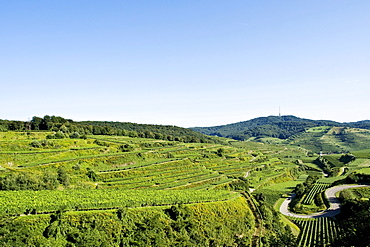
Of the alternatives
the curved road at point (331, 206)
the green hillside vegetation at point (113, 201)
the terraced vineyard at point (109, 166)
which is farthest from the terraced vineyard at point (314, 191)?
the green hillside vegetation at point (113, 201)

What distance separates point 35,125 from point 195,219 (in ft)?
366

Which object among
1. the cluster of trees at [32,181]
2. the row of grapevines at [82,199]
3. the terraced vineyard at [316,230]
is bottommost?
the terraced vineyard at [316,230]

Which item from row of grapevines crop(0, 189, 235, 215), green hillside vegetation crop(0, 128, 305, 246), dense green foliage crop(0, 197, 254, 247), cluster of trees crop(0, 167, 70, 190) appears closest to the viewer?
dense green foliage crop(0, 197, 254, 247)

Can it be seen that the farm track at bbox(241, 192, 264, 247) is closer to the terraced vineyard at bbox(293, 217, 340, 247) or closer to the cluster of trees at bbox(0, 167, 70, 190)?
the terraced vineyard at bbox(293, 217, 340, 247)

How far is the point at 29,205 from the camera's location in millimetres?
42906

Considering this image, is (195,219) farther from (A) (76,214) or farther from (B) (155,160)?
(B) (155,160)

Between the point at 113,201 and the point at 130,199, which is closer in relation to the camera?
the point at 113,201

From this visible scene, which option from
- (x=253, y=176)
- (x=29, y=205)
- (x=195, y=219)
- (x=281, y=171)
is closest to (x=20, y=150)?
(x=29, y=205)

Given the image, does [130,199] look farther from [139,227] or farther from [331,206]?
[331,206]

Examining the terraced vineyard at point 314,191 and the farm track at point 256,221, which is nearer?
the farm track at point 256,221

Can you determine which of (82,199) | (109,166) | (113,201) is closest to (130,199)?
(113,201)

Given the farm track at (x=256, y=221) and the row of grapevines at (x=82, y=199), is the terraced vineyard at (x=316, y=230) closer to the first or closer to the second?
the farm track at (x=256, y=221)

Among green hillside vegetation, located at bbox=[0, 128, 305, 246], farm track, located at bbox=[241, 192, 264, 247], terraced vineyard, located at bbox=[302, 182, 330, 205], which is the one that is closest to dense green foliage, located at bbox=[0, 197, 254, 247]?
green hillside vegetation, located at bbox=[0, 128, 305, 246]

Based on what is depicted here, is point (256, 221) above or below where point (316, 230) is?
above
